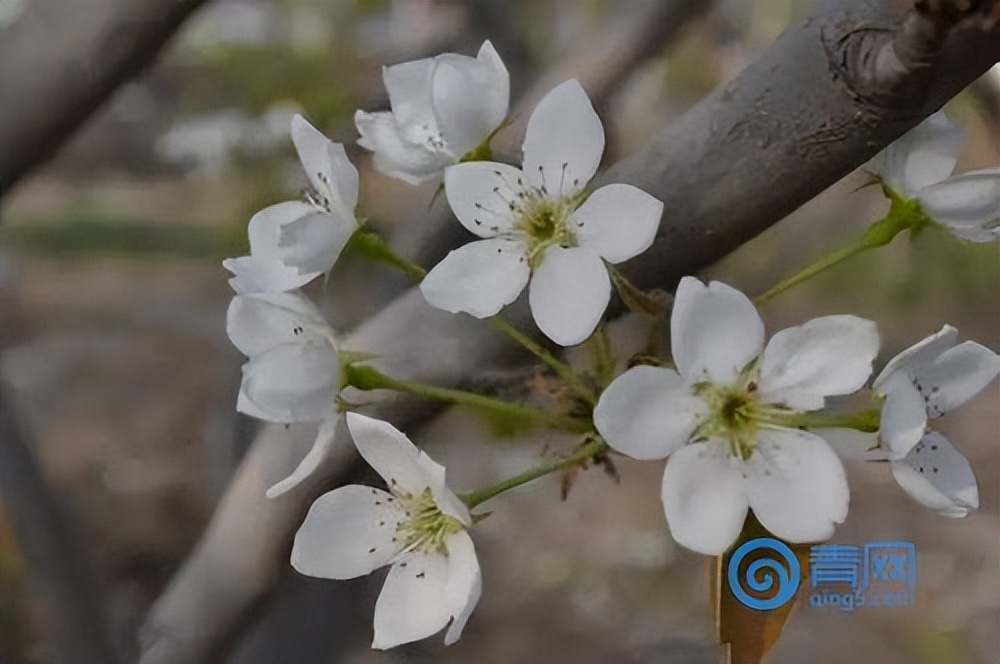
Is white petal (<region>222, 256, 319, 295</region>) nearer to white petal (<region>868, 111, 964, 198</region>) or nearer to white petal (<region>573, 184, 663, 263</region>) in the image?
white petal (<region>573, 184, 663, 263</region>)

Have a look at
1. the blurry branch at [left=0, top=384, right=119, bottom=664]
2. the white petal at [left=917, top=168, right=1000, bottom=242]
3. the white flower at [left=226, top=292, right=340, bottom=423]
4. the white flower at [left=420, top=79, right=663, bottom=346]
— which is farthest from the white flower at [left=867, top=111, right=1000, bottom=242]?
the blurry branch at [left=0, top=384, right=119, bottom=664]

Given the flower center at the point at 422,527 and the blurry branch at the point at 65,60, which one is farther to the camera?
the blurry branch at the point at 65,60

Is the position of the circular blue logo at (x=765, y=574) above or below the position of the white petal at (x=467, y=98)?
below

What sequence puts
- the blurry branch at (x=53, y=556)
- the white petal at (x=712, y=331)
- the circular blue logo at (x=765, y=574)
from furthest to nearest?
the blurry branch at (x=53, y=556)
the circular blue logo at (x=765, y=574)
the white petal at (x=712, y=331)

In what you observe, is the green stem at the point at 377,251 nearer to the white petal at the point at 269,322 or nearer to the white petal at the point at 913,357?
the white petal at the point at 269,322

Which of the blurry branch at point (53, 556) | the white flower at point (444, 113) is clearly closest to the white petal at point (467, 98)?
the white flower at point (444, 113)

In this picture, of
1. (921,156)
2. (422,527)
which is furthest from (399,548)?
(921,156)
